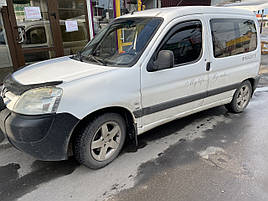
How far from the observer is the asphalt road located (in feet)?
7.29

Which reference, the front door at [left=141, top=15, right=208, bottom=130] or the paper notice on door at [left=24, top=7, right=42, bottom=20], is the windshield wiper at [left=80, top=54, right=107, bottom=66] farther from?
the paper notice on door at [left=24, top=7, right=42, bottom=20]

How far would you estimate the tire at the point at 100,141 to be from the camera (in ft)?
7.77

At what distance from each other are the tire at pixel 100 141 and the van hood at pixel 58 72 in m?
0.52

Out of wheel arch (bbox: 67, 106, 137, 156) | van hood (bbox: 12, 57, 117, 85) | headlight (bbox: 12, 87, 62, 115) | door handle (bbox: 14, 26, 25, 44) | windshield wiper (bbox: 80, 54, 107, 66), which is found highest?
door handle (bbox: 14, 26, 25, 44)

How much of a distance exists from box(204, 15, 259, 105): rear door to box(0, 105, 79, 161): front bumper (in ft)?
7.22

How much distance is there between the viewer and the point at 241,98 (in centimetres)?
405

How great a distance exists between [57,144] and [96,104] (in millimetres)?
556

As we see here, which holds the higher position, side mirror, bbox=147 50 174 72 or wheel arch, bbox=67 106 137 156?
side mirror, bbox=147 50 174 72

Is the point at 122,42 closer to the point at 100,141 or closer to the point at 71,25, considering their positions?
the point at 100,141

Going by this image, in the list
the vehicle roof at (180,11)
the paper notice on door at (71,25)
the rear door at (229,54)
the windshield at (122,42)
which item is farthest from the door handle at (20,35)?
the rear door at (229,54)

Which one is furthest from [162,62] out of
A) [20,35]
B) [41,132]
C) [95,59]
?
[20,35]

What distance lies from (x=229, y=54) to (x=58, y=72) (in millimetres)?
2594

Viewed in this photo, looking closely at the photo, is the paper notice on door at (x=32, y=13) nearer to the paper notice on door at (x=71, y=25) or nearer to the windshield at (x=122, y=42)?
the paper notice on door at (x=71, y=25)

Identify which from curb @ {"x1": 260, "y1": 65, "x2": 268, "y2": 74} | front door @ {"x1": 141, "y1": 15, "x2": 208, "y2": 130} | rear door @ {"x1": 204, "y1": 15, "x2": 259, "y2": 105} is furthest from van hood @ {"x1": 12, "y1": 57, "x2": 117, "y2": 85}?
curb @ {"x1": 260, "y1": 65, "x2": 268, "y2": 74}
